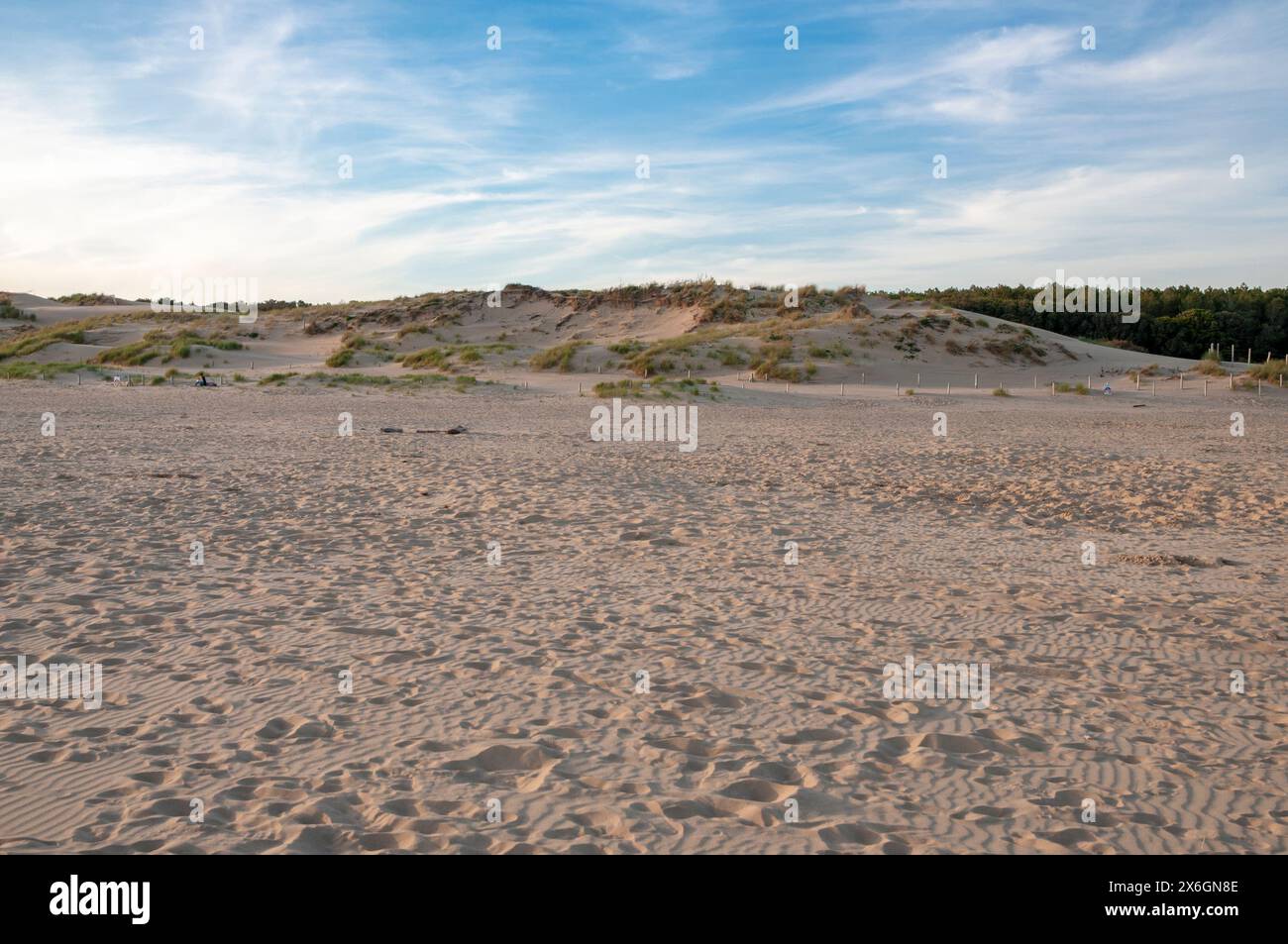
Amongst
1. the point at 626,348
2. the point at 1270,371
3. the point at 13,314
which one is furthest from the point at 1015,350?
the point at 13,314

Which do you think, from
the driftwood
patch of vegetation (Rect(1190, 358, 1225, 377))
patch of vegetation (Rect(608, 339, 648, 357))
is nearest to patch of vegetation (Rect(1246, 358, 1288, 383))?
patch of vegetation (Rect(1190, 358, 1225, 377))

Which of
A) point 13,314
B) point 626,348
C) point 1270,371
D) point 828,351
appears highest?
point 13,314

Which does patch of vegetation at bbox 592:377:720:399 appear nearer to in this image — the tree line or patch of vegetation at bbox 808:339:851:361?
patch of vegetation at bbox 808:339:851:361

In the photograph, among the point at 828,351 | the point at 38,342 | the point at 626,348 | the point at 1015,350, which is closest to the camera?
the point at 828,351

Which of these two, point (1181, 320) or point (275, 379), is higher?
point (1181, 320)

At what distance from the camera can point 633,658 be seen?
18.0ft

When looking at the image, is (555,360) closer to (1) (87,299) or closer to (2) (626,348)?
(2) (626,348)

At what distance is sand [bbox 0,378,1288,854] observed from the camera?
3.67 metres

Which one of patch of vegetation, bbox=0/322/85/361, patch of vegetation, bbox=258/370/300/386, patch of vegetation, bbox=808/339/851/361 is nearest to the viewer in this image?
patch of vegetation, bbox=258/370/300/386

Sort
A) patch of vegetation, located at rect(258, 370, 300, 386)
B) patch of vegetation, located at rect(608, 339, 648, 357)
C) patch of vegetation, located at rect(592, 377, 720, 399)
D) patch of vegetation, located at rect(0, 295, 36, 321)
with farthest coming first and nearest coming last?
patch of vegetation, located at rect(0, 295, 36, 321) → patch of vegetation, located at rect(608, 339, 648, 357) → patch of vegetation, located at rect(258, 370, 300, 386) → patch of vegetation, located at rect(592, 377, 720, 399)

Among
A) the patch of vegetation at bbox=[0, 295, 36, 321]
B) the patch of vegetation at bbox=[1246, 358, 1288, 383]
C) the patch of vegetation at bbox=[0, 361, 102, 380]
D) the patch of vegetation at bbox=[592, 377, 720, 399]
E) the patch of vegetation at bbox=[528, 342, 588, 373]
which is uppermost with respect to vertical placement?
the patch of vegetation at bbox=[0, 295, 36, 321]

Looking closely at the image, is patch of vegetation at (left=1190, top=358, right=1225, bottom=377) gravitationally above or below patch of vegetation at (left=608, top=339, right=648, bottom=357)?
below

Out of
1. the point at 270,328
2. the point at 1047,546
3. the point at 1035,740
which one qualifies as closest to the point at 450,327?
the point at 270,328

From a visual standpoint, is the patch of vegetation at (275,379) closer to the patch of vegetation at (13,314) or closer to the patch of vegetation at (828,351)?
the patch of vegetation at (828,351)
